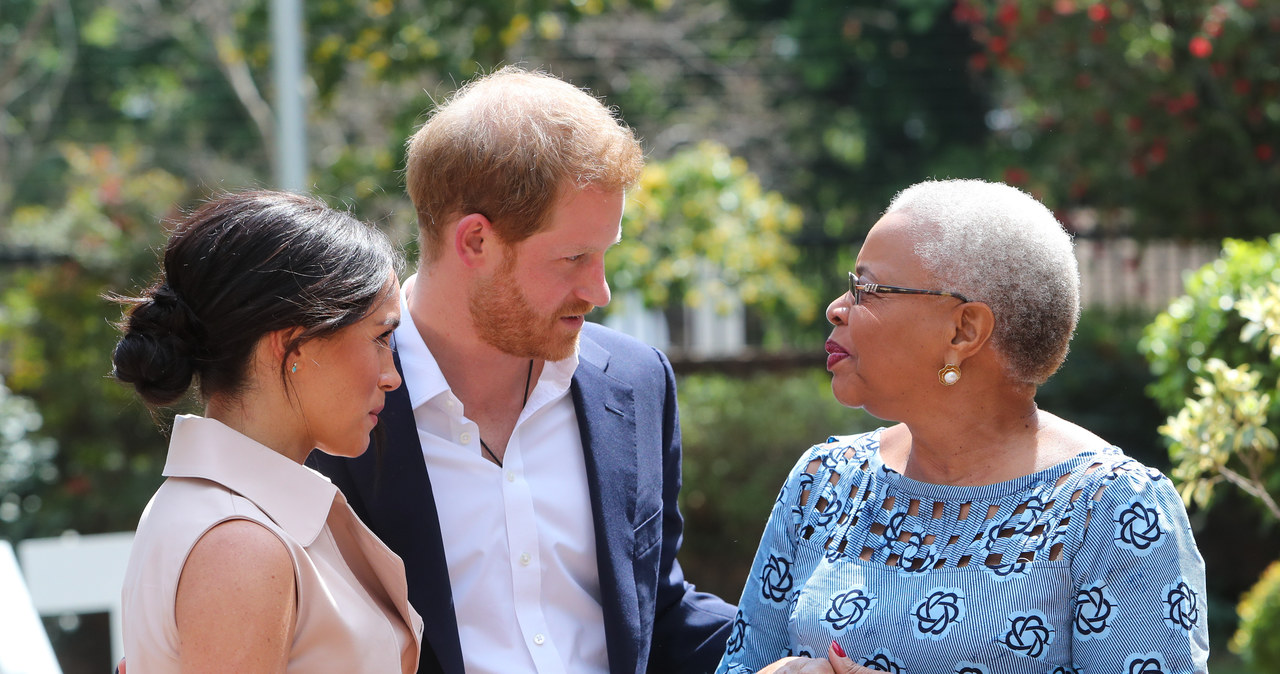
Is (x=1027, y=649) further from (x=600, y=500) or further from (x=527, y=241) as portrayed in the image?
(x=527, y=241)

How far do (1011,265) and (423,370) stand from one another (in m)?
1.08

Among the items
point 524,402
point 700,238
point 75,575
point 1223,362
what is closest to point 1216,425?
point 1223,362

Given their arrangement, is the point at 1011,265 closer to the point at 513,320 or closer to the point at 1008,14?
the point at 513,320

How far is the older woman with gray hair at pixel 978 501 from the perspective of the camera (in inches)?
70.2

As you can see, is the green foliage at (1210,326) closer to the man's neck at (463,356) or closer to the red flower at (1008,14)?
the man's neck at (463,356)

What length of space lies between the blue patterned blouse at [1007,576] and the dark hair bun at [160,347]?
1079 millimetres

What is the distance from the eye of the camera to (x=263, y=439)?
1769 millimetres

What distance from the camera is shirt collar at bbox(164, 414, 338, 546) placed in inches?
65.6

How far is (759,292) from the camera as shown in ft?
23.9

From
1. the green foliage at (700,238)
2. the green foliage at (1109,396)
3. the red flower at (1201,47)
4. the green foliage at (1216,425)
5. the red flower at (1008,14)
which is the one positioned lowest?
the green foliage at (1109,396)

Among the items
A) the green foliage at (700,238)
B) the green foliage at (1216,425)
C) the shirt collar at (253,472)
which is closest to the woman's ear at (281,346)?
the shirt collar at (253,472)

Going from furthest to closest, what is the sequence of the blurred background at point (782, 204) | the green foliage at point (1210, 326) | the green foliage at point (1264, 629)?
1. the blurred background at point (782, 204)
2. the green foliage at point (1264, 629)
3. the green foliage at point (1210, 326)

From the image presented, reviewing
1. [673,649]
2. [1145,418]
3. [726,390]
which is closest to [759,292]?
[726,390]

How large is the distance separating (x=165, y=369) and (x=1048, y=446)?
138cm
